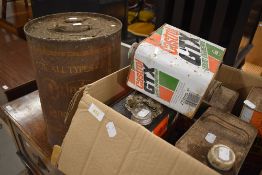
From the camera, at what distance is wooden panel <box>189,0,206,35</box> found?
1059 millimetres

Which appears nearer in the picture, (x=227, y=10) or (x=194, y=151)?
(x=194, y=151)

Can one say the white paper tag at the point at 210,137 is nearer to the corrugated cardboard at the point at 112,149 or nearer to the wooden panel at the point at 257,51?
the corrugated cardboard at the point at 112,149

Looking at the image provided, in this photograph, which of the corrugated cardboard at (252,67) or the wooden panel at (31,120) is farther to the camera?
the corrugated cardboard at (252,67)

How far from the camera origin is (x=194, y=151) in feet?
2.24

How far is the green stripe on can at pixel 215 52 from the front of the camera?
2.68 ft

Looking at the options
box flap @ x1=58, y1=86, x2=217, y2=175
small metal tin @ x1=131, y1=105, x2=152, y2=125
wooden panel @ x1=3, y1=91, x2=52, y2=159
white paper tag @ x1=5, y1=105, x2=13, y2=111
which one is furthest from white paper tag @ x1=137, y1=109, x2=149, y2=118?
white paper tag @ x1=5, y1=105, x2=13, y2=111

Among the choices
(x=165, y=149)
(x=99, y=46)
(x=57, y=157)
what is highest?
(x=99, y=46)

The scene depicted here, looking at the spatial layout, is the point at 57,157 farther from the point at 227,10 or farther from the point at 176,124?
the point at 227,10

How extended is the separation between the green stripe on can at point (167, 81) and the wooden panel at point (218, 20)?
48 cm

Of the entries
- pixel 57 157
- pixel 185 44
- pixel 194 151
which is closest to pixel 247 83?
pixel 185 44

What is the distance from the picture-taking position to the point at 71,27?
85cm

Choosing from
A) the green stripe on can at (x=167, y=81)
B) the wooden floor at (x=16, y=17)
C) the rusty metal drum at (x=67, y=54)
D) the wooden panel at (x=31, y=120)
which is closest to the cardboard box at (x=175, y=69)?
the green stripe on can at (x=167, y=81)

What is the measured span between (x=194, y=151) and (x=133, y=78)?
32cm

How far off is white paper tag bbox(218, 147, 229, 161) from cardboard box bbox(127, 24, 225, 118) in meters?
0.15
